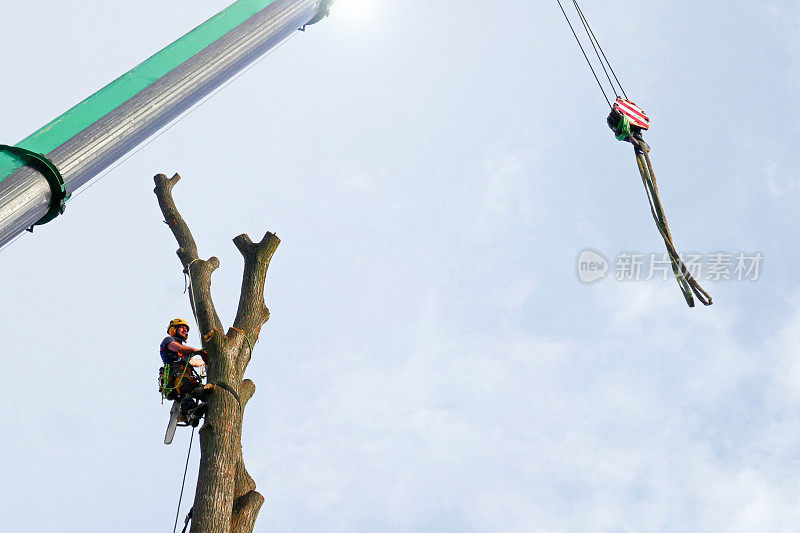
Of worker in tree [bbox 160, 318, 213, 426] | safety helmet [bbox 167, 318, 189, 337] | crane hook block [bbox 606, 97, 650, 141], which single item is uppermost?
crane hook block [bbox 606, 97, 650, 141]

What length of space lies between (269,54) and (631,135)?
4.19m

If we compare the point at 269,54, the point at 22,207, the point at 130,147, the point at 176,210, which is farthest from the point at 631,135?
the point at 22,207

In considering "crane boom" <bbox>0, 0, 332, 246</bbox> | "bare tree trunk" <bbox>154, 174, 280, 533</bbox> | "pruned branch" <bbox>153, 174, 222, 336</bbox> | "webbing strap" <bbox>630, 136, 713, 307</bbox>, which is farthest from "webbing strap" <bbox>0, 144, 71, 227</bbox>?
"webbing strap" <bbox>630, 136, 713, 307</bbox>

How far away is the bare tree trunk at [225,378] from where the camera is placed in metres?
4.69

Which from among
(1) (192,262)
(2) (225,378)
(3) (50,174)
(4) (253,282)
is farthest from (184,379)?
(3) (50,174)

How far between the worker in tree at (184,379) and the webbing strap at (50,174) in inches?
84.5

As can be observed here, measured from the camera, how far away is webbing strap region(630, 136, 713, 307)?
6912 mm

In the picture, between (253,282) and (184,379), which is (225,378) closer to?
(184,379)

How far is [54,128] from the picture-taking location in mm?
3799

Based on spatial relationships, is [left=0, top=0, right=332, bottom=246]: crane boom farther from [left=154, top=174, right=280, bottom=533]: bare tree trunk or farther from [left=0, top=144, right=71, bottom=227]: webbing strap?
[left=154, top=174, right=280, bottom=533]: bare tree trunk

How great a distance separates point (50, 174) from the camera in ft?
11.4

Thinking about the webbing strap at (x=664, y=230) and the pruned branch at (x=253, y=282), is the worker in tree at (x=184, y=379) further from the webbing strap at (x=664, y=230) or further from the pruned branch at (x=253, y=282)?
the webbing strap at (x=664, y=230)

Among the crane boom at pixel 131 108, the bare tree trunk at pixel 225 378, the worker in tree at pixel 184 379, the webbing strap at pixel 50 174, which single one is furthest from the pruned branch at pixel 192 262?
the webbing strap at pixel 50 174

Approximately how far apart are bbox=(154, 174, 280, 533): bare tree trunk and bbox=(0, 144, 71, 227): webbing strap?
2065 millimetres
